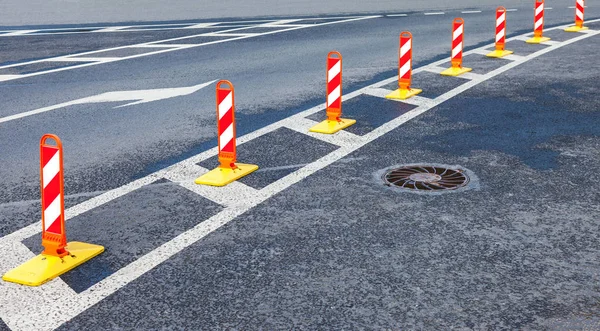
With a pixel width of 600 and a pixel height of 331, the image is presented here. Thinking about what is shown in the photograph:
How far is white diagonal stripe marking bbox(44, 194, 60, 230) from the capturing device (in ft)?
19.0

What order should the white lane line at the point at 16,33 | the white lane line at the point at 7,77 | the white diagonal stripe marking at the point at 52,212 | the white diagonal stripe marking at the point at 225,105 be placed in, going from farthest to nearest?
the white lane line at the point at 16,33 → the white lane line at the point at 7,77 → the white diagonal stripe marking at the point at 225,105 → the white diagonal stripe marking at the point at 52,212

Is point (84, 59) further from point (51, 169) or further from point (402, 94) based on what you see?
point (51, 169)

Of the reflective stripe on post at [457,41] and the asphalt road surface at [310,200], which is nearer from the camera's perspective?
the asphalt road surface at [310,200]

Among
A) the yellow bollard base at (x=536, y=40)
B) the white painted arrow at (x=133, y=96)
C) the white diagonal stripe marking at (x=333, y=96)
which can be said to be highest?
the white diagonal stripe marking at (x=333, y=96)

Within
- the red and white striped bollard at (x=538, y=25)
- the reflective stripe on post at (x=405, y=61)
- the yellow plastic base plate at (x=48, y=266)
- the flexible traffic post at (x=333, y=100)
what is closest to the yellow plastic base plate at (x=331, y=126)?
the flexible traffic post at (x=333, y=100)

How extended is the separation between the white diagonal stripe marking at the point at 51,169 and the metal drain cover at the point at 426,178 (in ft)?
11.2

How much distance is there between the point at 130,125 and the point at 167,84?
2963mm

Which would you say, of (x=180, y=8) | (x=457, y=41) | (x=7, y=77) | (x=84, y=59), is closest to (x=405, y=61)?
(x=457, y=41)

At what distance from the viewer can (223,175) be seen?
798cm

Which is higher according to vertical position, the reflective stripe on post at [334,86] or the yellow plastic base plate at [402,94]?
the reflective stripe on post at [334,86]

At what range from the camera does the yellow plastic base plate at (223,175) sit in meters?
7.81

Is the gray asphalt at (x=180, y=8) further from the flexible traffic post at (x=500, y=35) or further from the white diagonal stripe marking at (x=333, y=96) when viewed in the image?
the white diagonal stripe marking at (x=333, y=96)

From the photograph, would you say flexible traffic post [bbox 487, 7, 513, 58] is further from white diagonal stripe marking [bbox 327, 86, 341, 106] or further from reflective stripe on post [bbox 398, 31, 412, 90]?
white diagonal stripe marking [bbox 327, 86, 341, 106]

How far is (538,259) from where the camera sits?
18.9 ft
